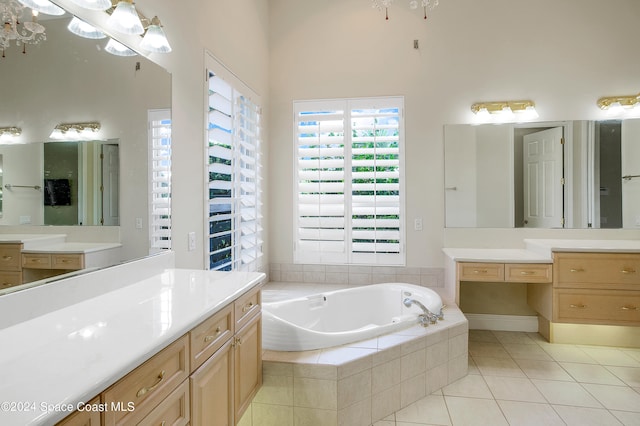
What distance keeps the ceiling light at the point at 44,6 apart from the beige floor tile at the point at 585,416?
10.7 ft

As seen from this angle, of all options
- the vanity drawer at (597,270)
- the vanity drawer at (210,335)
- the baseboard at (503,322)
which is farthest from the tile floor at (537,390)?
the vanity drawer at (210,335)

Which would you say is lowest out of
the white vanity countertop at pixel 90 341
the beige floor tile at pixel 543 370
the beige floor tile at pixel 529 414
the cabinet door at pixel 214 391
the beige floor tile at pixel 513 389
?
the beige floor tile at pixel 529 414

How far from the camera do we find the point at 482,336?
10.7 ft

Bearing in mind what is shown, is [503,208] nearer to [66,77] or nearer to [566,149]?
[566,149]

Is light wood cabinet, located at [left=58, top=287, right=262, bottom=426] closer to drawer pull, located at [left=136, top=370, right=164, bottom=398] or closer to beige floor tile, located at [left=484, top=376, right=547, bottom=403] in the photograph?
drawer pull, located at [left=136, top=370, right=164, bottom=398]

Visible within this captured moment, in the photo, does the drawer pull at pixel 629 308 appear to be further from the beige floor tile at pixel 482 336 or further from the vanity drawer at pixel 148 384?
the vanity drawer at pixel 148 384

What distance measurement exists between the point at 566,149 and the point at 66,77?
3875mm

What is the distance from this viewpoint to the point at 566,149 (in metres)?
3.28

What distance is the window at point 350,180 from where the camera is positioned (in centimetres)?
343

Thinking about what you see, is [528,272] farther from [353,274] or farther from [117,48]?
[117,48]

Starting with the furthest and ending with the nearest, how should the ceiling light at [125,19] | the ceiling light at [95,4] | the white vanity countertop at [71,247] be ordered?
the ceiling light at [125,19] → the ceiling light at [95,4] → the white vanity countertop at [71,247]

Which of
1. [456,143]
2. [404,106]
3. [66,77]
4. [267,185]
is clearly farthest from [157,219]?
[456,143]

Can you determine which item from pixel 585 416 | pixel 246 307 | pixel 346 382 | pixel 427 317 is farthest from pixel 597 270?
pixel 246 307

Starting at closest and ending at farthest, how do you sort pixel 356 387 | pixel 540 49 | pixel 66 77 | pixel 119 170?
pixel 66 77, pixel 119 170, pixel 356 387, pixel 540 49
